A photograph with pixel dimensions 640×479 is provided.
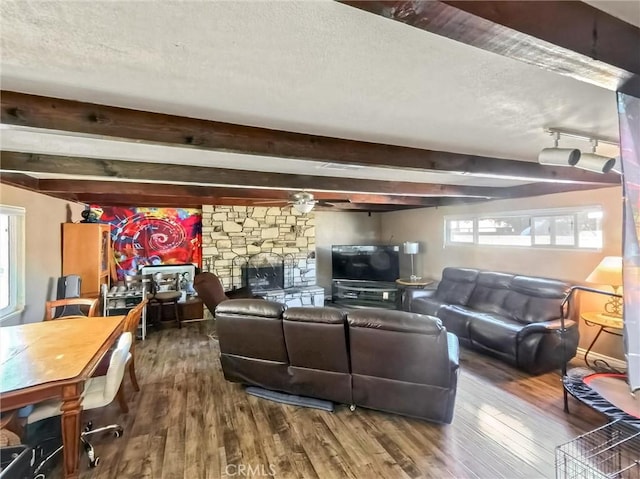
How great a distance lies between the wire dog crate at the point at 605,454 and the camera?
6.74 feet

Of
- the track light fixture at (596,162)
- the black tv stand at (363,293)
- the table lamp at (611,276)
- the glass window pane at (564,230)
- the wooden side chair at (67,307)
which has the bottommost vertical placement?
the black tv stand at (363,293)

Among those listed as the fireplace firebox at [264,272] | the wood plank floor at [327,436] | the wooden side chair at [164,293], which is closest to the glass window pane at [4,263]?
the wood plank floor at [327,436]

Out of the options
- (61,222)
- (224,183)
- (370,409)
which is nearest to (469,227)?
(370,409)

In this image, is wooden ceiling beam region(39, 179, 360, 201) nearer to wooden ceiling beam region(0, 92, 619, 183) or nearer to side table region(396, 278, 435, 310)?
wooden ceiling beam region(0, 92, 619, 183)

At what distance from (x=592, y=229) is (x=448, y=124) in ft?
10.7

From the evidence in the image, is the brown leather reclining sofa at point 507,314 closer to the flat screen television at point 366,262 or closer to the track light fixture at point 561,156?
the flat screen television at point 366,262

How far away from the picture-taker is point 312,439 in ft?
7.99

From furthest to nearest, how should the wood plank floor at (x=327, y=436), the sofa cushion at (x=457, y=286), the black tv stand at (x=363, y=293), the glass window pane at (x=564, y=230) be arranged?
1. the black tv stand at (x=363, y=293)
2. the sofa cushion at (x=457, y=286)
3. the glass window pane at (x=564, y=230)
4. the wood plank floor at (x=327, y=436)

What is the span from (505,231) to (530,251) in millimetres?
576

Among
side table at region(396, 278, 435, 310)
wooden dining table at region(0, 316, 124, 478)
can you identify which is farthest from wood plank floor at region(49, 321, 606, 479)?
side table at region(396, 278, 435, 310)

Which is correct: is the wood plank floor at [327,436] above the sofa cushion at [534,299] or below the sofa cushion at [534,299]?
below

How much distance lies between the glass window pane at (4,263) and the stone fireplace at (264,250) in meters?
3.01

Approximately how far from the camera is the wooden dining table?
1.85 meters

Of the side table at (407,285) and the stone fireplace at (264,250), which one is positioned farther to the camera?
the stone fireplace at (264,250)
